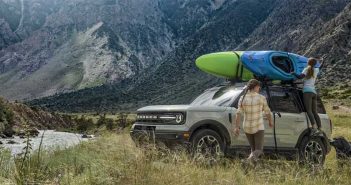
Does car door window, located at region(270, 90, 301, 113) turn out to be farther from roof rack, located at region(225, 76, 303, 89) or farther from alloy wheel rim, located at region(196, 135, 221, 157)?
alloy wheel rim, located at region(196, 135, 221, 157)

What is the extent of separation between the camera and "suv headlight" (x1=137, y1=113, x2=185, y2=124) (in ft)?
39.4

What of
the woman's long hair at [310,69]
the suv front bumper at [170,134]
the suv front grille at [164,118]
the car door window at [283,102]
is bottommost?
the suv front bumper at [170,134]

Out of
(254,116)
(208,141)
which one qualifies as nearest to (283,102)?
(208,141)

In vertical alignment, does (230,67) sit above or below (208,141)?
above

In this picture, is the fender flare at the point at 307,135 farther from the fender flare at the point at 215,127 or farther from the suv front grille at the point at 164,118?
the suv front grille at the point at 164,118

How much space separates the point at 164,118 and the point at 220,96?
66.7 inches

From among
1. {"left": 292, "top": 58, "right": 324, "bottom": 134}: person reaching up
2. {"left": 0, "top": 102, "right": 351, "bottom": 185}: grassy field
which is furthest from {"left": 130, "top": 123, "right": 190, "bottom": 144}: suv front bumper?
{"left": 292, "top": 58, "right": 324, "bottom": 134}: person reaching up

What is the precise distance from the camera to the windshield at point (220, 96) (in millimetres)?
12659

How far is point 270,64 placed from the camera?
45.3ft

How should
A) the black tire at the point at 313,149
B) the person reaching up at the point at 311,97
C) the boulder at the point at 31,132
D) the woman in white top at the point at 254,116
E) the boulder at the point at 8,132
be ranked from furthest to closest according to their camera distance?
the boulder at the point at 8,132 < the person reaching up at the point at 311,97 < the black tire at the point at 313,149 < the woman in white top at the point at 254,116 < the boulder at the point at 31,132

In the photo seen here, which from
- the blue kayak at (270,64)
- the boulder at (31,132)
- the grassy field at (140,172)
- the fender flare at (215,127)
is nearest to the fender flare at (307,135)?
the blue kayak at (270,64)

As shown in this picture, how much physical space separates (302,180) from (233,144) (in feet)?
9.62

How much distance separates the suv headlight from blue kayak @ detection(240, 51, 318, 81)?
9.21ft

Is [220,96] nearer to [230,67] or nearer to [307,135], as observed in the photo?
[230,67]
